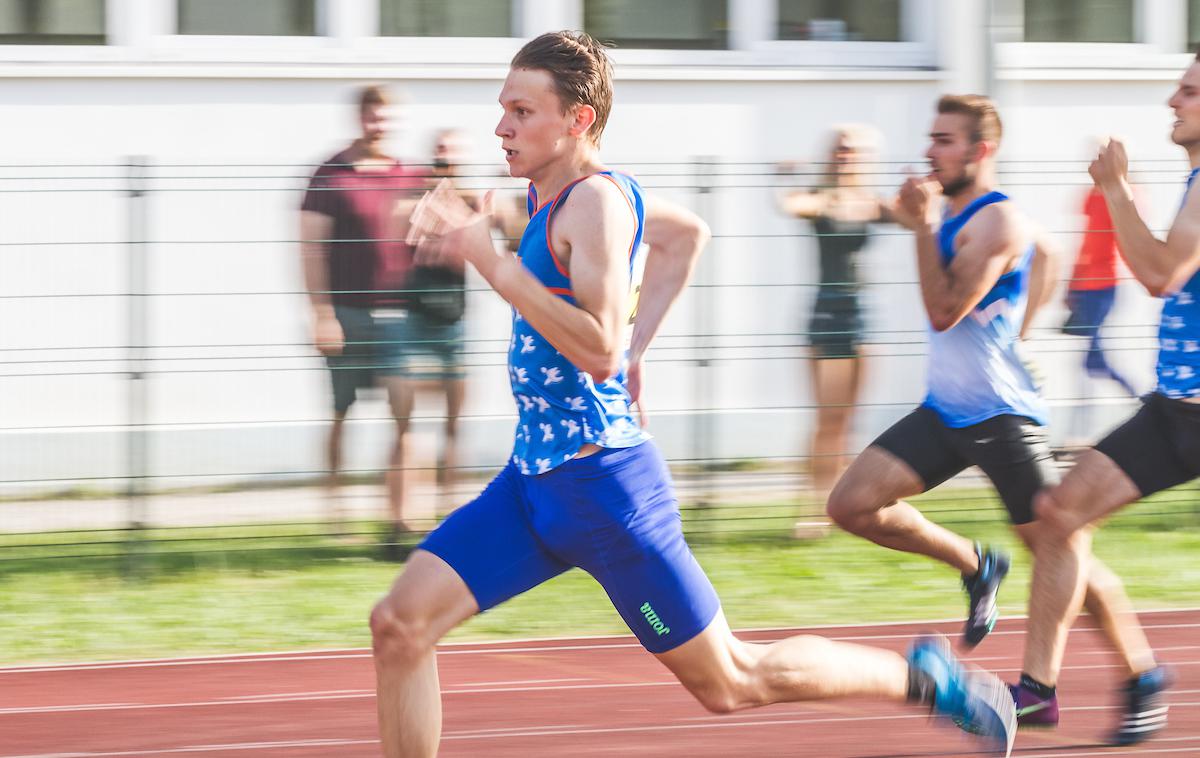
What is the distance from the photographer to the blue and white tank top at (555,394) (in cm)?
383

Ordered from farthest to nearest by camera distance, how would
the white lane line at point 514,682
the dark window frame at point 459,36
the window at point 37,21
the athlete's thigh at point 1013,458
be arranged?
the dark window frame at point 459,36 → the window at point 37,21 → the white lane line at point 514,682 → the athlete's thigh at point 1013,458

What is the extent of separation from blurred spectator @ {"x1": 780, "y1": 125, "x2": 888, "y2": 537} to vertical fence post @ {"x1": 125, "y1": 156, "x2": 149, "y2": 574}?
2.98 metres

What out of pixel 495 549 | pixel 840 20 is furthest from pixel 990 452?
pixel 840 20

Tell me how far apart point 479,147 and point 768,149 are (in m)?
1.79

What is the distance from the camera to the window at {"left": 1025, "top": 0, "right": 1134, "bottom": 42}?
→ 11398 mm

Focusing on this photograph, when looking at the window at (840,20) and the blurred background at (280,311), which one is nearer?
the blurred background at (280,311)

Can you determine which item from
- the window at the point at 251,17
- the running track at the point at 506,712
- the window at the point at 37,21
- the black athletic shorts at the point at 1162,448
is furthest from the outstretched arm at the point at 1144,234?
the window at the point at 37,21

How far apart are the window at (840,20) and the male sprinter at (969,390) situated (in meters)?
5.66

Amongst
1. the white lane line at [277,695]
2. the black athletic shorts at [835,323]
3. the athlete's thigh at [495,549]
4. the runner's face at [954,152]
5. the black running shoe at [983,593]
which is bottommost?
the white lane line at [277,695]

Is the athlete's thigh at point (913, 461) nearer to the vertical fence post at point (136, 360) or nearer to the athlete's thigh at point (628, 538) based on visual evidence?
the athlete's thigh at point (628, 538)

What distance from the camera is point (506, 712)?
18.2ft

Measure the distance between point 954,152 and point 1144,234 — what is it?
874mm

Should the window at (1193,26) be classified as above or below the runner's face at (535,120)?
above

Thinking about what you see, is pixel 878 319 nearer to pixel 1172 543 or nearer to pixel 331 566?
pixel 1172 543
